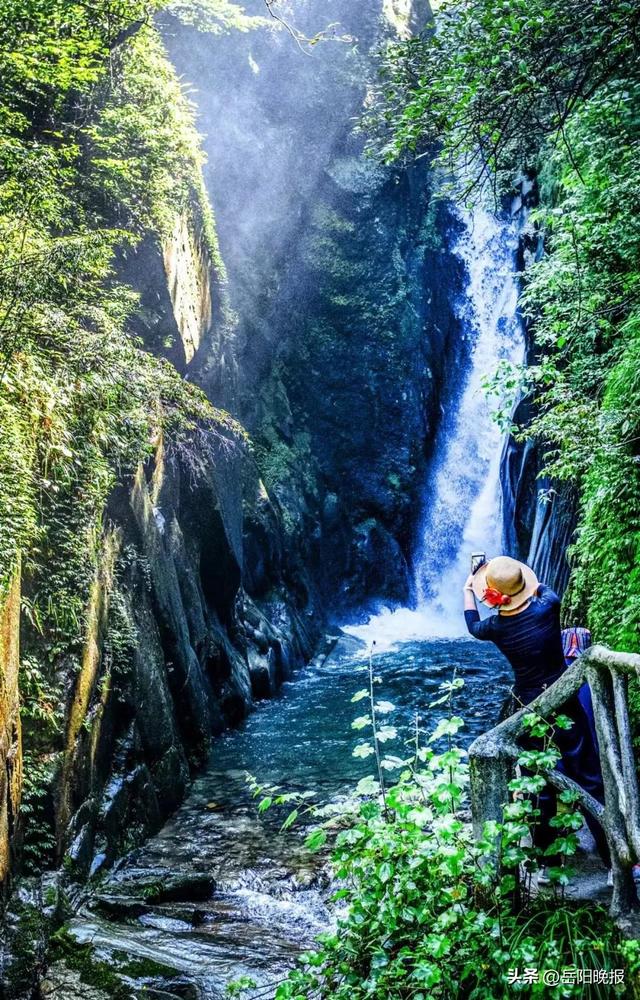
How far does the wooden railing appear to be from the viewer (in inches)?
118

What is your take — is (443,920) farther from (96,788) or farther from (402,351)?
(402,351)

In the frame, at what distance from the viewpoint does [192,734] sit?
10.6 m

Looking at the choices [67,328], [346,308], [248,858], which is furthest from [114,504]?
[346,308]

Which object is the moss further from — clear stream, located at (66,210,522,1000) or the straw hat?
the straw hat

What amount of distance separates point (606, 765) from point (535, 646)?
2.64 feet

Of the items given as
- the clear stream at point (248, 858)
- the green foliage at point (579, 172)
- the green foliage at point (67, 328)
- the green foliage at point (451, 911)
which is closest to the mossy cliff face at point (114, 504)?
the green foliage at point (67, 328)

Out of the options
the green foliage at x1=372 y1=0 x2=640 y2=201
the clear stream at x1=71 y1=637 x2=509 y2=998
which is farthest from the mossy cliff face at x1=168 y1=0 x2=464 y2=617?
the green foliage at x1=372 y1=0 x2=640 y2=201

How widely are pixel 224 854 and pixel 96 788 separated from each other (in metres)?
1.59

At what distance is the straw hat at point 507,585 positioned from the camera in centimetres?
385

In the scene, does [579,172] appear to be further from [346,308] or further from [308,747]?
[346,308]

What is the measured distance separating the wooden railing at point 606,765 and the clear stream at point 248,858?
2.40 meters

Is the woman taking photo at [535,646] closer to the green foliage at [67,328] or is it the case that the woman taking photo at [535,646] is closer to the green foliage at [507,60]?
the green foliage at [507,60]

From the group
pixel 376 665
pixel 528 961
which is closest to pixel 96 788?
pixel 528 961

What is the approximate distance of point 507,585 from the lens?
3.85m
